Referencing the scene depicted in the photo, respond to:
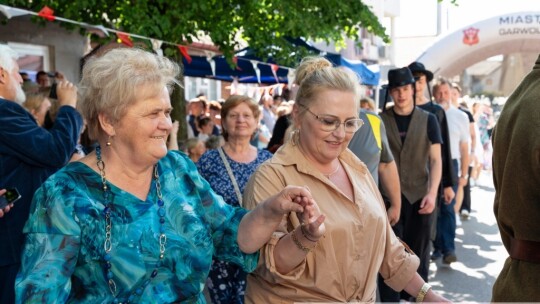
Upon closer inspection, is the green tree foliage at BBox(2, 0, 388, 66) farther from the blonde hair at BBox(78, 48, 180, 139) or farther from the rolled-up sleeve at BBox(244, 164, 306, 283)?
the blonde hair at BBox(78, 48, 180, 139)

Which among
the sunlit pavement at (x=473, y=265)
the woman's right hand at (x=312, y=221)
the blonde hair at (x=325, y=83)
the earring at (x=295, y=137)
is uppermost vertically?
the blonde hair at (x=325, y=83)

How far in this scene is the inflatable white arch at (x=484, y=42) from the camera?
58.9 ft

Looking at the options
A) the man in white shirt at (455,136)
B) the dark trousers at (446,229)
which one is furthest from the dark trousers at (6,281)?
the man in white shirt at (455,136)

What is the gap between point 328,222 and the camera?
2871 mm

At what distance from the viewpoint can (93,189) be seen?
7.80ft

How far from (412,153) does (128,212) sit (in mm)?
4169

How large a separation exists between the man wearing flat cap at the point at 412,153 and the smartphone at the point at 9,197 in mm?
3348

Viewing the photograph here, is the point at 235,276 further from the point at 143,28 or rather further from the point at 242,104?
the point at 143,28

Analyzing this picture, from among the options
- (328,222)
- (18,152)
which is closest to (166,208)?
(328,222)

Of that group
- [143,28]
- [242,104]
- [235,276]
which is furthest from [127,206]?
[143,28]

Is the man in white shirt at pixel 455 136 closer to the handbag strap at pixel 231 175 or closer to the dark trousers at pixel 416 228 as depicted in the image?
the dark trousers at pixel 416 228

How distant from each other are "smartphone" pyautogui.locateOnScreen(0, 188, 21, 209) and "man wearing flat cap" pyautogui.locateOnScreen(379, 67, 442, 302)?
3.35m

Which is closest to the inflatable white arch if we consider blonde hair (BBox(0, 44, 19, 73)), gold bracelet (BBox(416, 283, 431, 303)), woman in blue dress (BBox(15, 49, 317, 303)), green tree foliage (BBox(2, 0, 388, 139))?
green tree foliage (BBox(2, 0, 388, 139))

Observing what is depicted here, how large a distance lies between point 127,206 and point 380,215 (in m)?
1.16
